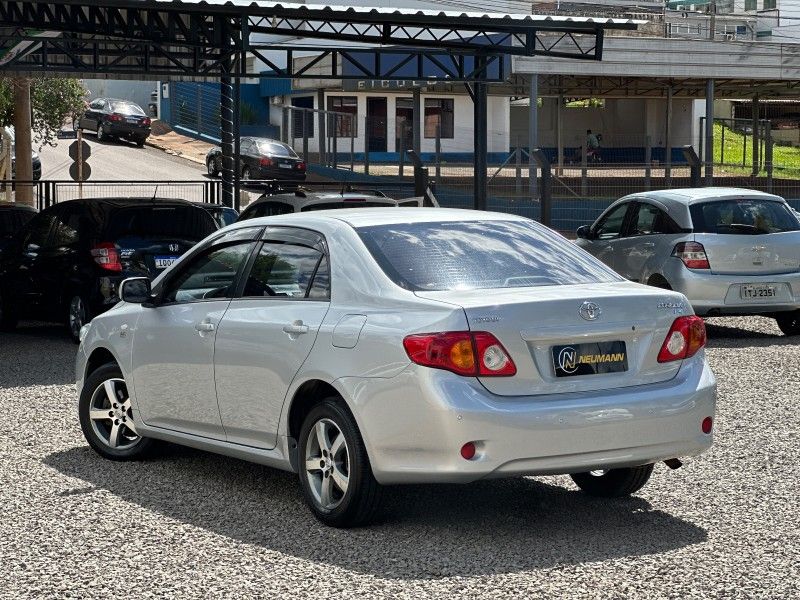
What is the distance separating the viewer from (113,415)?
28.9 feet

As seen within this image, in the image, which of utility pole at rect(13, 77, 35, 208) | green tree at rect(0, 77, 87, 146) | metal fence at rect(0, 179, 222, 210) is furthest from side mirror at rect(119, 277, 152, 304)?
green tree at rect(0, 77, 87, 146)

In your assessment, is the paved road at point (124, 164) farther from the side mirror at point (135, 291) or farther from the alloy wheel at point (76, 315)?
the side mirror at point (135, 291)

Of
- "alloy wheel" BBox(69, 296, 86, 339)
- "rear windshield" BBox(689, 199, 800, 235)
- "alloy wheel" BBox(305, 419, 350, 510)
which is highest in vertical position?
"rear windshield" BBox(689, 199, 800, 235)

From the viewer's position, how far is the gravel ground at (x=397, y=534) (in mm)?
5973

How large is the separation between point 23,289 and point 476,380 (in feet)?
37.6

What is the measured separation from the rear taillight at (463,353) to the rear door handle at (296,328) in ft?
2.86

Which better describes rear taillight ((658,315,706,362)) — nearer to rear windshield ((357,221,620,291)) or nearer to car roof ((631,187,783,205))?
rear windshield ((357,221,620,291))

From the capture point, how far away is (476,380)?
6426mm

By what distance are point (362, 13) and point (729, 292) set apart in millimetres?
8411

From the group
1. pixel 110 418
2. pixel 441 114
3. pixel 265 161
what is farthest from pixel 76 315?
pixel 441 114

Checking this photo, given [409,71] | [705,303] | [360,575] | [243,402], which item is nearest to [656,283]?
[705,303]

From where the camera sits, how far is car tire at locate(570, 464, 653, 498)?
7.45 m

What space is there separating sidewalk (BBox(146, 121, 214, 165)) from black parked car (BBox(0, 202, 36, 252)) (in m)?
32.6

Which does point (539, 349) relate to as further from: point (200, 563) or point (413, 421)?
point (200, 563)
